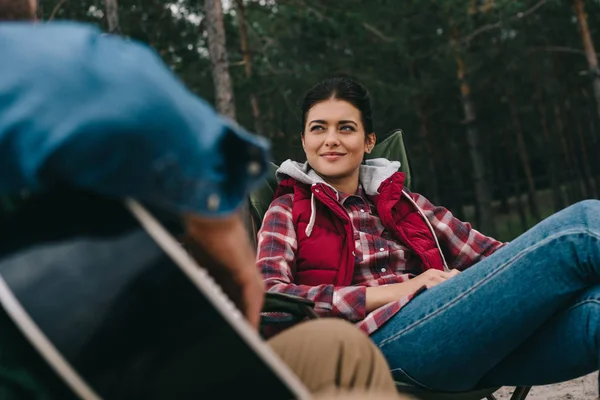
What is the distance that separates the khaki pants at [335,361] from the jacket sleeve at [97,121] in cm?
30

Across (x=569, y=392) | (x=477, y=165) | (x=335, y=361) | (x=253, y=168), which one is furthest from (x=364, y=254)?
(x=477, y=165)

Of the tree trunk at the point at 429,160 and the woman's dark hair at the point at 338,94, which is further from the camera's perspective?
the tree trunk at the point at 429,160

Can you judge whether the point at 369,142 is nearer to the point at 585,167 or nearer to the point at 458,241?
the point at 458,241

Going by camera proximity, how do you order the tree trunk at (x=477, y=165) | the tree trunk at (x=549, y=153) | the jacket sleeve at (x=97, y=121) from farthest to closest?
the tree trunk at (x=549, y=153) < the tree trunk at (x=477, y=165) < the jacket sleeve at (x=97, y=121)

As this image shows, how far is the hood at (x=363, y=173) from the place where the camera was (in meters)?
2.86

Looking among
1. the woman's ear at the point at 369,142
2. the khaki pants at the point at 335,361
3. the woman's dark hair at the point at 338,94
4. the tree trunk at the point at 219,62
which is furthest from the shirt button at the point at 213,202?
the tree trunk at the point at 219,62

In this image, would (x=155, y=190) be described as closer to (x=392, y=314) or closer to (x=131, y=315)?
(x=131, y=315)

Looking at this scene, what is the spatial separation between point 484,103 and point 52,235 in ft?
59.5

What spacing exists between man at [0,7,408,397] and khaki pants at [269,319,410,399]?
25 cm

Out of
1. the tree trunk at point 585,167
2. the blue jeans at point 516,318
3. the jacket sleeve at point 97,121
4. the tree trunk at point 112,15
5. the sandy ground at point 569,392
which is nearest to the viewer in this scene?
the jacket sleeve at point 97,121

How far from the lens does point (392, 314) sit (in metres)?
2.27

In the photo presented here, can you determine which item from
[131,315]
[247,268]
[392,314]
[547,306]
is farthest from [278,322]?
[131,315]

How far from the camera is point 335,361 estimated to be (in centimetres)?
101

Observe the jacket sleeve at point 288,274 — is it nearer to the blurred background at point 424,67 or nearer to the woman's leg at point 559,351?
the woman's leg at point 559,351
